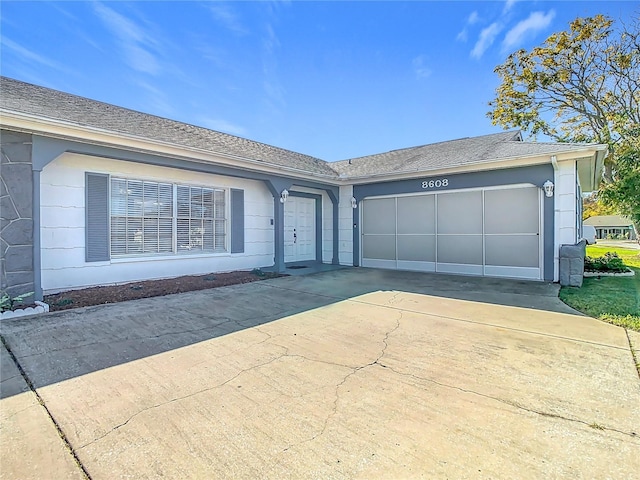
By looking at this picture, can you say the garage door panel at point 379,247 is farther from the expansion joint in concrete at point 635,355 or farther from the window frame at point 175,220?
the expansion joint in concrete at point 635,355

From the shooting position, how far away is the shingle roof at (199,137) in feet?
21.0

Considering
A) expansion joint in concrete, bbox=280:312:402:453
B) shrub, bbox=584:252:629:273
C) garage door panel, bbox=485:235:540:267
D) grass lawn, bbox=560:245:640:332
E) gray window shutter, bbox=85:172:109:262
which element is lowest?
expansion joint in concrete, bbox=280:312:402:453

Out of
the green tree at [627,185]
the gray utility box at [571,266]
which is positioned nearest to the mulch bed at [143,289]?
the gray utility box at [571,266]

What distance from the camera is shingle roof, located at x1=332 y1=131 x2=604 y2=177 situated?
8633 mm

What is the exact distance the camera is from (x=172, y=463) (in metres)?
2.02

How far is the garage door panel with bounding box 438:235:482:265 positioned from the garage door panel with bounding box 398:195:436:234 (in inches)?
21.8

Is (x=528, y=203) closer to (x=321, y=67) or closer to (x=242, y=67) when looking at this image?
(x=321, y=67)

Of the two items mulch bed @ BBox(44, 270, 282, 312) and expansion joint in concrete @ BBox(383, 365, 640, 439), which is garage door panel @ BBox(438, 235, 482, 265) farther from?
expansion joint in concrete @ BBox(383, 365, 640, 439)

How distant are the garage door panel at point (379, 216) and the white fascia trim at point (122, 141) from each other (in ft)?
11.5

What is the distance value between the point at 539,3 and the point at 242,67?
1156cm

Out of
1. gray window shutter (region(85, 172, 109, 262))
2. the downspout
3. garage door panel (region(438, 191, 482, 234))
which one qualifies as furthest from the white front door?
the downspout

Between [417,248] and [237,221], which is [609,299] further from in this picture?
[237,221]

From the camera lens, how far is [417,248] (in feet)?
35.1

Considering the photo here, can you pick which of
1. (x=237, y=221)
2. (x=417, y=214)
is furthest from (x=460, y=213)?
(x=237, y=221)
